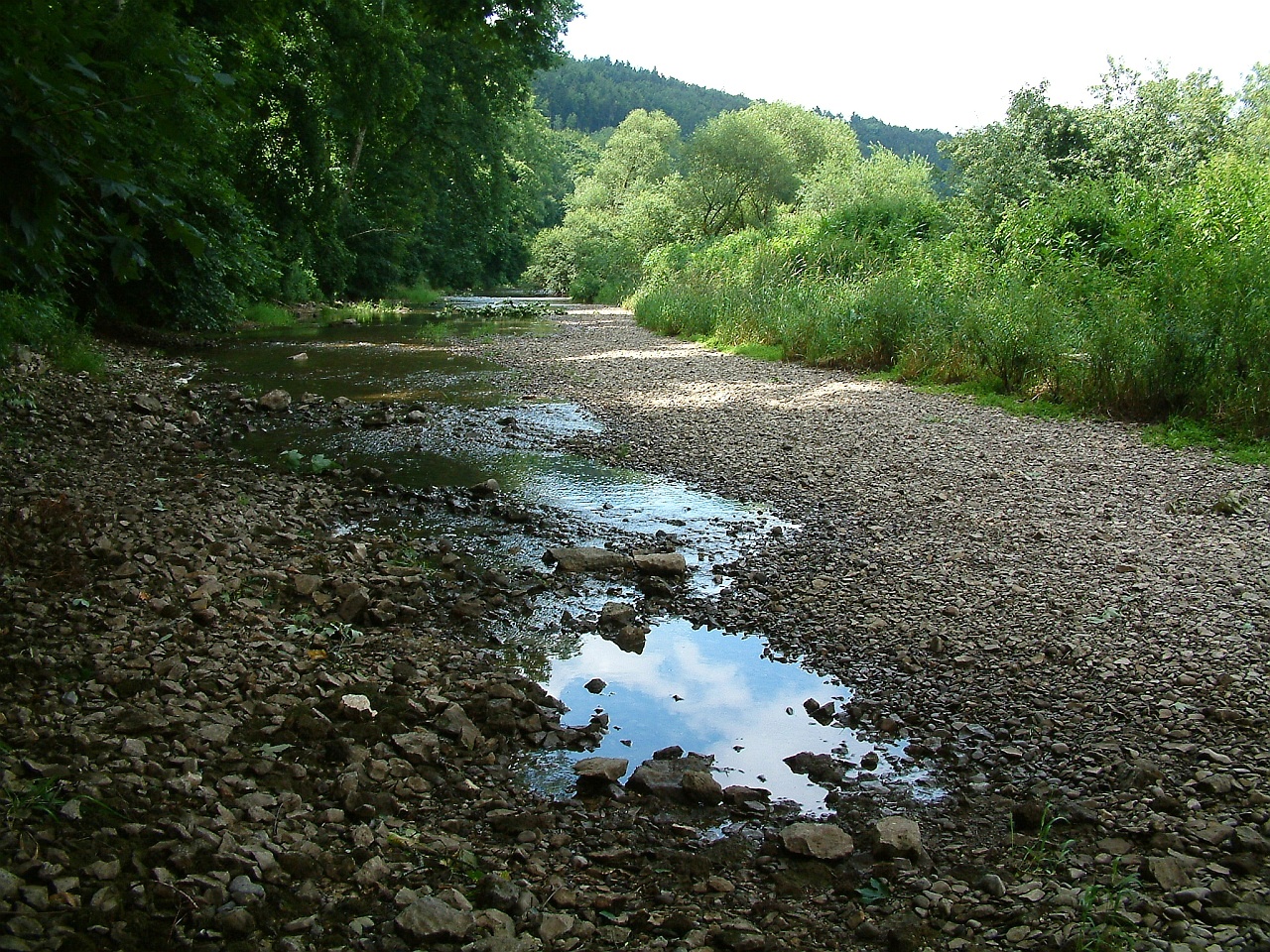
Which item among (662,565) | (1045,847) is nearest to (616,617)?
(662,565)

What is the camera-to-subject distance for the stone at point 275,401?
34.9 feet

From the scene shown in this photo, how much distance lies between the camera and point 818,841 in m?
2.93

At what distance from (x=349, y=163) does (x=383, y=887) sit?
30.0 meters

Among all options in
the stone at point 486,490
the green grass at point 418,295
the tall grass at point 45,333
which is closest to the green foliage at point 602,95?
the green grass at point 418,295

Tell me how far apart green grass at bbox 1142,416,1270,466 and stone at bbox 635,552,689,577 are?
579 centimetres

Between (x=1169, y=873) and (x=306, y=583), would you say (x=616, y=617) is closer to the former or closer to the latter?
(x=306, y=583)

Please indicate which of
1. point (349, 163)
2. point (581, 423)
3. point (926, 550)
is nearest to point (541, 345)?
point (581, 423)

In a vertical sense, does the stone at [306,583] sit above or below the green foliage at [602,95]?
below

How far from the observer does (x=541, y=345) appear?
66.8ft

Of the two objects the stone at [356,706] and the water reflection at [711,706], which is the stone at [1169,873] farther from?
the stone at [356,706]

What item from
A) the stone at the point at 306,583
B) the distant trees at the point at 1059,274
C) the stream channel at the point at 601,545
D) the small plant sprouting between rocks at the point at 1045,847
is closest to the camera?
the small plant sprouting between rocks at the point at 1045,847

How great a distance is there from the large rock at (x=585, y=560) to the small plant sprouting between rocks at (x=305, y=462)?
10.1 ft

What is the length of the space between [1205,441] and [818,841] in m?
8.02

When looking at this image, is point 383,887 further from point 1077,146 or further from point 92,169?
point 1077,146
